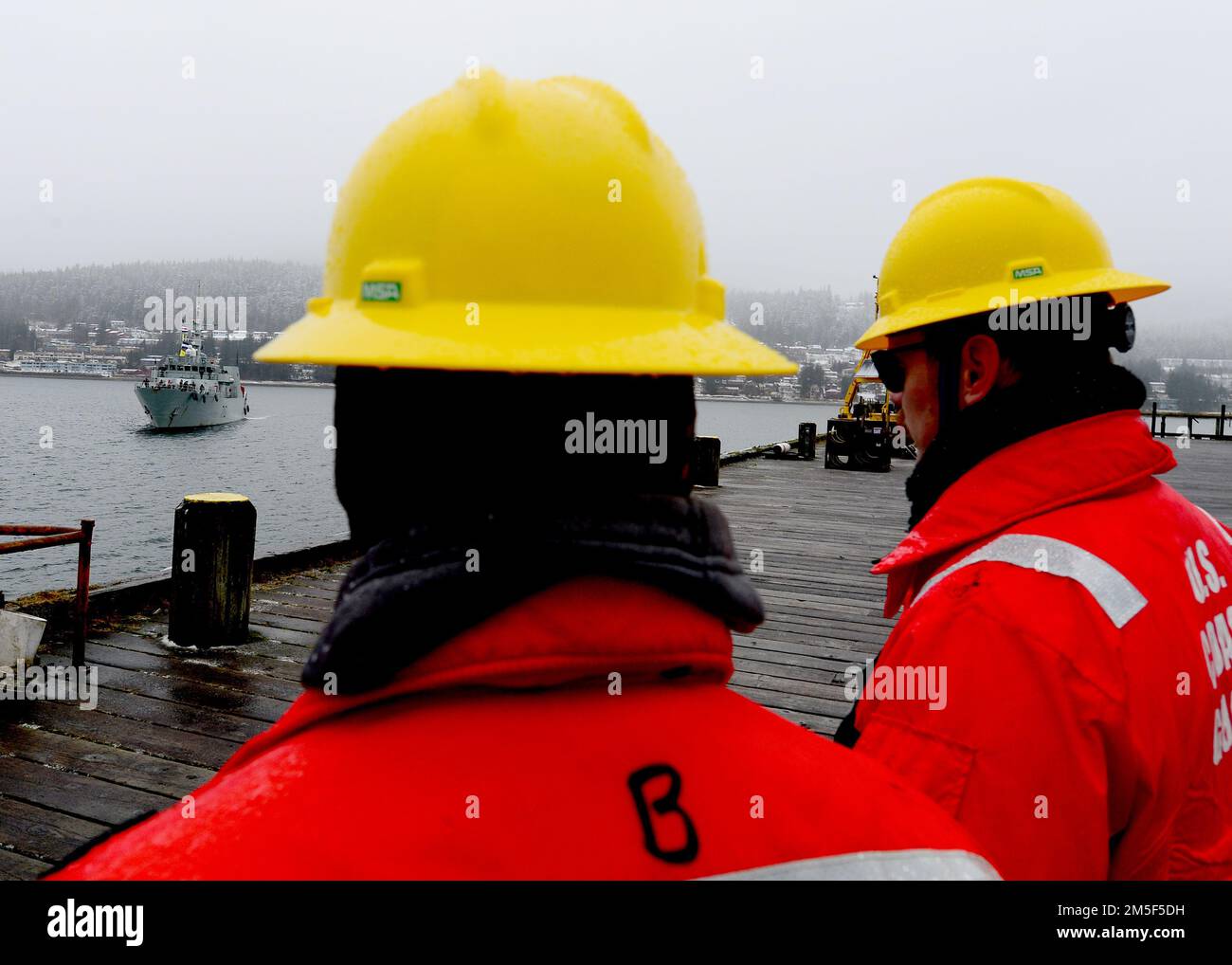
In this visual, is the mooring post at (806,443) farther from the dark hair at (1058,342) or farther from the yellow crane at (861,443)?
the dark hair at (1058,342)

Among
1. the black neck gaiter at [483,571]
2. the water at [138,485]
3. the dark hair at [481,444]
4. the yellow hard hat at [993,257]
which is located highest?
the yellow hard hat at [993,257]

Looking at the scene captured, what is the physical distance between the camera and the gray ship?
3228 inches

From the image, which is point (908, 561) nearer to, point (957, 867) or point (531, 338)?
point (957, 867)

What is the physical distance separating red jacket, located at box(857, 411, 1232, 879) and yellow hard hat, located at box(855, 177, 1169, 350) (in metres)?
0.60

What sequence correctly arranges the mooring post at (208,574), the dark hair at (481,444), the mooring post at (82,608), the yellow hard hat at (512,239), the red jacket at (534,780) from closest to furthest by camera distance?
the red jacket at (534,780) < the dark hair at (481,444) < the yellow hard hat at (512,239) < the mooring post at (82,608) < the mooring post at (208,574)

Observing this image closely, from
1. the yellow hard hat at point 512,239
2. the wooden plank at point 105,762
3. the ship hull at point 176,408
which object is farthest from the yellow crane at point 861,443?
the ship hull at point 176,408

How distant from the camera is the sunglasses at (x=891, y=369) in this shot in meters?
2.42

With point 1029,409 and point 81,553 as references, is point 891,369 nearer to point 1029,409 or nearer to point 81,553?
point 1029,409

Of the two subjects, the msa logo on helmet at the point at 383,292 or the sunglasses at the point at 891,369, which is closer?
the msa logo on helmet at the point at 383,292

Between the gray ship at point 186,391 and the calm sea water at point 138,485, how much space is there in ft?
4.83

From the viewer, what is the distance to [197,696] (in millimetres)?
5246

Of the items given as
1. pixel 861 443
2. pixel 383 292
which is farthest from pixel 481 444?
pixel 861 443

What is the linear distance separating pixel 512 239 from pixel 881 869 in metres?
0.85

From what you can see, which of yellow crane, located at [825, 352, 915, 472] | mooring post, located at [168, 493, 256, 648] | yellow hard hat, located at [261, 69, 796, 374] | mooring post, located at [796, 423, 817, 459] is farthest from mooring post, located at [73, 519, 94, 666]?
mooring post, located at [796, 423, 817, 459]
